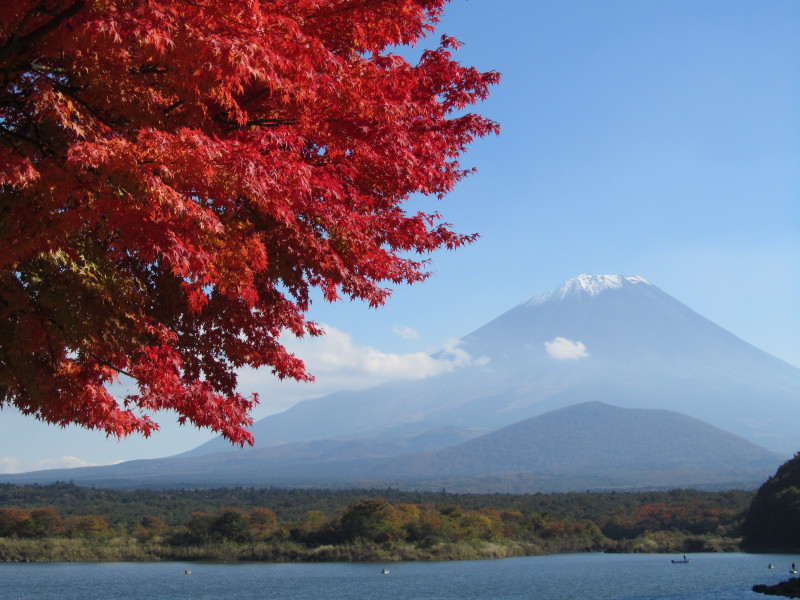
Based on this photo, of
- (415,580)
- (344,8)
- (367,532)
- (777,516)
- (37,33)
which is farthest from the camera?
(367,532)

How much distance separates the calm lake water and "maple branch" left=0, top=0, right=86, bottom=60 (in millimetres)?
41367

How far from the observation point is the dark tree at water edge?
57281mm

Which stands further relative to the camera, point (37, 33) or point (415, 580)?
point (415, 580)

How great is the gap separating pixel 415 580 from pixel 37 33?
Answer: 52564mm

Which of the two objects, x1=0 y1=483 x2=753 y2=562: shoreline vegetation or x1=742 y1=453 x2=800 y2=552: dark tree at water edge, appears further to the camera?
x1=0 y1=483 x2=753 y2=562: shoreline vegetation

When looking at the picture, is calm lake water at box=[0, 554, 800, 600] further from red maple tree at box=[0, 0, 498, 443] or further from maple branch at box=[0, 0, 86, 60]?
maple branch at box=[0, 0, 86, 60]

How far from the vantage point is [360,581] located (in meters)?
53.9

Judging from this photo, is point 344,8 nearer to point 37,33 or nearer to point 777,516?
point 37,33

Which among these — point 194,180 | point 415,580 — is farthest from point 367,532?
point 194,180

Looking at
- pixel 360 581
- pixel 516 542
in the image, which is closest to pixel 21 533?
pixel 360 581

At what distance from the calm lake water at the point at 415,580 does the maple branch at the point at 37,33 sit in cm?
4137

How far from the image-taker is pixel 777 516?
5878 cm

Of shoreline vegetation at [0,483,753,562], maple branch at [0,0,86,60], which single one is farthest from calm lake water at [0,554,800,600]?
maple branch at [0,0,86,60]

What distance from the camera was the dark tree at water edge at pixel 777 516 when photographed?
57281 mm
